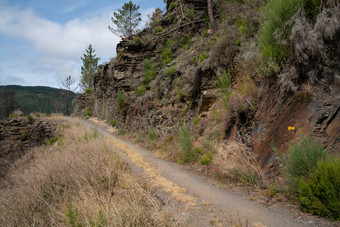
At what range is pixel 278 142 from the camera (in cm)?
438

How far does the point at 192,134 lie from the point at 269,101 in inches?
151

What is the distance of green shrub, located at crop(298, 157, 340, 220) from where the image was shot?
2642mm

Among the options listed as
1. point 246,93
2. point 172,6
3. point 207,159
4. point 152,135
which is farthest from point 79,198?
point 172,6

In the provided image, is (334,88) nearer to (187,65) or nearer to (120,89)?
(187,65)

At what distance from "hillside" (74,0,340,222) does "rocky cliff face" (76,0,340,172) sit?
2 cm

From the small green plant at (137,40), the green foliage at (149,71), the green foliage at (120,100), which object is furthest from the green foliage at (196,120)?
the small green plant at (137,40)

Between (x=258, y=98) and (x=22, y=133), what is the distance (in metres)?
23.8

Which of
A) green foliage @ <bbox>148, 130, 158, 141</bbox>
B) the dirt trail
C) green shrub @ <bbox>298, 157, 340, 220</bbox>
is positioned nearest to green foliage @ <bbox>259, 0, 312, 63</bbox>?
green shrub @ <bbox>298, 157, 340, 220</bbox>

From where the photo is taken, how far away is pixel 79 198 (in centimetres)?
350

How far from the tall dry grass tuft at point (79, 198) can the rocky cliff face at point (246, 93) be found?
3.17 metres

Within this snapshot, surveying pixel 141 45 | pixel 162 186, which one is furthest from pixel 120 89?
pixel 162 186

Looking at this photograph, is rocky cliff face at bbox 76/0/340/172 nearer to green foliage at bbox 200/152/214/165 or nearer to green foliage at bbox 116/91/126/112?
green foliage at bbox 116/91/126/112

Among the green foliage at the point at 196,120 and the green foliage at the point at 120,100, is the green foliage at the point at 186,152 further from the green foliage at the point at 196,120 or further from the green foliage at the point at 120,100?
the green foliage at the point at 120,100

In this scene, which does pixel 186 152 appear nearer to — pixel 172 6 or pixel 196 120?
pixel 196 120
